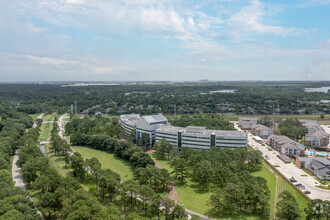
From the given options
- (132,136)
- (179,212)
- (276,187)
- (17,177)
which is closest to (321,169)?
(276,187)

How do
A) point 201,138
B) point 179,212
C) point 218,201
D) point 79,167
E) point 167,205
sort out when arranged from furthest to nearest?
point 201,138, point 79,167, point 218,201, point 167,205, point 179,212

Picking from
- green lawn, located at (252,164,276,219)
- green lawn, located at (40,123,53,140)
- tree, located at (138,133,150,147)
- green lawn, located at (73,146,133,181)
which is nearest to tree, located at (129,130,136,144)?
tree, located at (138,133,150,147)

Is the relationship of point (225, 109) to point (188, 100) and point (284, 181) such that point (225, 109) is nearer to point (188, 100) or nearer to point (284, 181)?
point (188, 100)

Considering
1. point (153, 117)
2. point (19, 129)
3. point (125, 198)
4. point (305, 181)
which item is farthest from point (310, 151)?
point (19, 129)

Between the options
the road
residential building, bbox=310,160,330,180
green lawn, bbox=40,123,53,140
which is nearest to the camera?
the road

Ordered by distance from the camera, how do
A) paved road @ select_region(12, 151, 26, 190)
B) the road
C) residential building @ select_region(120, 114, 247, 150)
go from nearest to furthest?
the road → paved road @ select_region(12, 151, 26, 190) → residential building @ select_region(120, 114, 247, 150)

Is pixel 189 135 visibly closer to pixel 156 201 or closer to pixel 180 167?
pixel 180 167

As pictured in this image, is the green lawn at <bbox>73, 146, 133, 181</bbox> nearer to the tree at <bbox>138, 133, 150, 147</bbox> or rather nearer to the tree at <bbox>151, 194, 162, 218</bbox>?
the tree at <bbox>138, 133, 150, 147</bbox>
